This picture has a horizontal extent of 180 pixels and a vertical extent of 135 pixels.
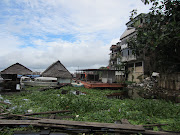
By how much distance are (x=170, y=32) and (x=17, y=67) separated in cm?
2252

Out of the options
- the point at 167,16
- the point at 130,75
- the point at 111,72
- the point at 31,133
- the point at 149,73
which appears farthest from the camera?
the point at 130,75

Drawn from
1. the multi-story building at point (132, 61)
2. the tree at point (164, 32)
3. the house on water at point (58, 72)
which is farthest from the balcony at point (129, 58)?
the house on water at point (58, 72)

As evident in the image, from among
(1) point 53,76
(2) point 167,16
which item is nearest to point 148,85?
(2) point 167,16

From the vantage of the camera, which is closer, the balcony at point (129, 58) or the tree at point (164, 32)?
the tree at point (164, 32)

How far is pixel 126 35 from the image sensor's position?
3306 centimetres

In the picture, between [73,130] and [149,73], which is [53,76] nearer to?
[149,73]

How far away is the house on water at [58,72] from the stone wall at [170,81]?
56.9 ft

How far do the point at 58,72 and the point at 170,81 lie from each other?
20600 millimetres

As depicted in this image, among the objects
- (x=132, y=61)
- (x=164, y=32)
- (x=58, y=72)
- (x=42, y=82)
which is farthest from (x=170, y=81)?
(x=42, y=82)

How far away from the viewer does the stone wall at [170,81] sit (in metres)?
18.6

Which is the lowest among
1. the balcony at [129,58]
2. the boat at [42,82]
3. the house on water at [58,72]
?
the boat at [42,82]

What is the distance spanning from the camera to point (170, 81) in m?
19.9

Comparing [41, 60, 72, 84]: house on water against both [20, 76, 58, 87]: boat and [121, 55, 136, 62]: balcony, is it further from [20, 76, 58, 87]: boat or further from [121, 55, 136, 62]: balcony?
[121, 55, 136, 62]: balcony

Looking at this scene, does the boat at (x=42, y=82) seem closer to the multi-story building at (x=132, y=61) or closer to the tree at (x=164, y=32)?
the multi-story building at (x=132, y=61)
